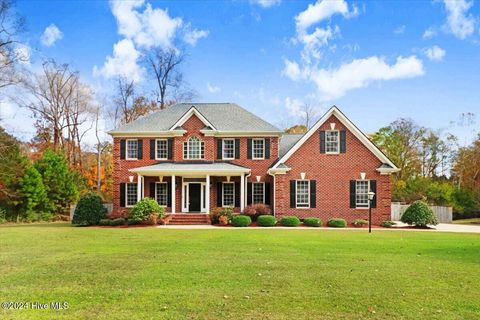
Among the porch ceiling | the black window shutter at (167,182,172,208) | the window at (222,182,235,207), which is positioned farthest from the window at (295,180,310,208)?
the black window shutter at (167,182,172,208)

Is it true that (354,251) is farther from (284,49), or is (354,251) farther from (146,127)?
(146,127)

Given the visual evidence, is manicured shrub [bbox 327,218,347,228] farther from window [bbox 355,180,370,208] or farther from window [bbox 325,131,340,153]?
window [bbox 325,131,340,153]

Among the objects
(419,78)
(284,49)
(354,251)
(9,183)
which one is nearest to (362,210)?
(419,78)

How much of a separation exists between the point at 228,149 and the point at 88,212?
1024cm

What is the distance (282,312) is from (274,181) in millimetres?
20519

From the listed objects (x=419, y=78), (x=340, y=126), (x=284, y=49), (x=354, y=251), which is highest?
(x=284, y=49)

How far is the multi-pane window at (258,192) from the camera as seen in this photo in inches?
1124

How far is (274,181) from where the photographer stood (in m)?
26.5

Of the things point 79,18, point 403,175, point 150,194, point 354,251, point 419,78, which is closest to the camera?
point 354,251

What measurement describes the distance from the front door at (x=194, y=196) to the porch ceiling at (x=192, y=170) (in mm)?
1650

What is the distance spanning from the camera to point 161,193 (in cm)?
2897

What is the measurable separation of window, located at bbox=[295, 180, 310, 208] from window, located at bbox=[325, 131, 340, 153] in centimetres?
256

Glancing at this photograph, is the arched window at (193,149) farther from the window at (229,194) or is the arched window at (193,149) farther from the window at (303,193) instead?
the window at (303,193)

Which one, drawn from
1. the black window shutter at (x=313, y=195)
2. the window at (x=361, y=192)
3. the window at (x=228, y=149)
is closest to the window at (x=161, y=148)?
the window at (x=228, y=149)
